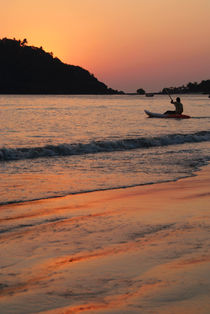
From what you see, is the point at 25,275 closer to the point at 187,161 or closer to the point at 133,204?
the point at 133,204

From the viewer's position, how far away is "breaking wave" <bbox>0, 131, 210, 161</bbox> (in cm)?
1579

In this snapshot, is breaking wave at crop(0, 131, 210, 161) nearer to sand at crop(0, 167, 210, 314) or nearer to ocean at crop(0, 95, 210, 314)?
ocean at crop(0, 95, 210, 314)

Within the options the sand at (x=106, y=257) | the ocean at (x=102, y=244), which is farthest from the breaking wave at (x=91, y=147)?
the sand at (x=106, y=257)

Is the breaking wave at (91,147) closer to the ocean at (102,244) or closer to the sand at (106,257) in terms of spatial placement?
the ocean at (102,244)

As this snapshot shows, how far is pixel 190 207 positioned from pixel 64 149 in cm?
1126

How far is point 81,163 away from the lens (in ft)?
44.8

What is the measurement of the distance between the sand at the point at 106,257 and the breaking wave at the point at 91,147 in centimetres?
844

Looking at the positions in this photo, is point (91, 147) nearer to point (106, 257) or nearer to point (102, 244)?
point (102, 244)

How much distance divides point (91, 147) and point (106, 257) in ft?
47.7

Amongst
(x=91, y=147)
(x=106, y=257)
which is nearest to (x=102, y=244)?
(x=106, y=257)

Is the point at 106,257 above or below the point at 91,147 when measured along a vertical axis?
above

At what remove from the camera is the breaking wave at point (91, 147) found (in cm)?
1579

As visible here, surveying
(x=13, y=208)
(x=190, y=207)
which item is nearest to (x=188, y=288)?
Result: (x=190, y=207)

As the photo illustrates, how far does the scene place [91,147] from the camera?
18969 millimetres
